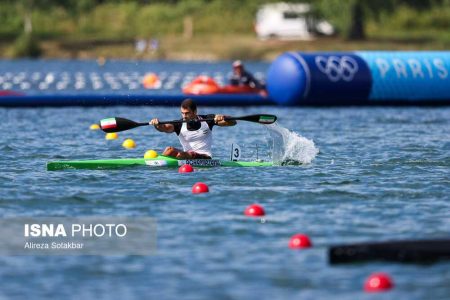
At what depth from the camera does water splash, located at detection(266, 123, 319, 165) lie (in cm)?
2006

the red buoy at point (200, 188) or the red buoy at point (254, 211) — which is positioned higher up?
the red buoy at point (254, 211)

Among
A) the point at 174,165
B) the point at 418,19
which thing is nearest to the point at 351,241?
the point at 174,165

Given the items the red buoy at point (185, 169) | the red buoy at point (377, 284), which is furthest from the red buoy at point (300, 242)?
the red buoy at point (185, 169)

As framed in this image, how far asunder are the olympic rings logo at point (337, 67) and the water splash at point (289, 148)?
1362cm

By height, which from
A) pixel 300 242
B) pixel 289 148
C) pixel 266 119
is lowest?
pixel 289 148

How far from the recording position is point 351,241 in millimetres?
12984

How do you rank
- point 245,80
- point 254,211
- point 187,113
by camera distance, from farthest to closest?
point 245,80 → point 187,113 → point 254,211

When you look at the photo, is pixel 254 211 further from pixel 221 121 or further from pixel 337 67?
pixel 337 67

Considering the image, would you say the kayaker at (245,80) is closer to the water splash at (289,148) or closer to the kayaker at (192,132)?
the water splash at (289,148)

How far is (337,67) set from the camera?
34.1 m

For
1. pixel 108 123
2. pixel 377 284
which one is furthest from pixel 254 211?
pixel 108 123

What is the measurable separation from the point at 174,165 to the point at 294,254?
23.1ft

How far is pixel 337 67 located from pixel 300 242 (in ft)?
72.0

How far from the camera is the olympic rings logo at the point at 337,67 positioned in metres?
33.9
